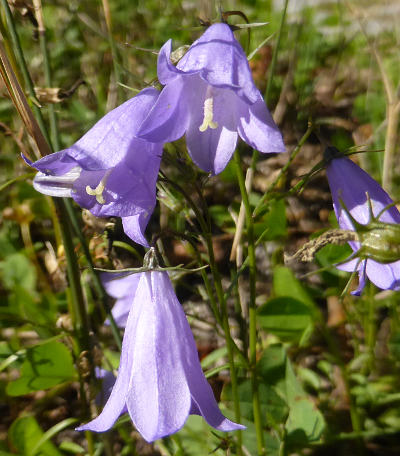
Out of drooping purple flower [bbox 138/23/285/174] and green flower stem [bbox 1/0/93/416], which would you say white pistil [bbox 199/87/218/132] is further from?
green flower stem [bbox 1/0/93/416]

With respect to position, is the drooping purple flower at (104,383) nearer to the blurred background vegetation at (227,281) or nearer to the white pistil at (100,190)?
the blurred background vegetation at (227,281)

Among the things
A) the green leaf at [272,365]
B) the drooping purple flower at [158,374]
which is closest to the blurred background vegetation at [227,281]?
the green leaf at [272,365]

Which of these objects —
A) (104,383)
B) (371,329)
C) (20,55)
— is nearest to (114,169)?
(20,55)

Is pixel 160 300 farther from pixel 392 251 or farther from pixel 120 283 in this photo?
pixel 120 283

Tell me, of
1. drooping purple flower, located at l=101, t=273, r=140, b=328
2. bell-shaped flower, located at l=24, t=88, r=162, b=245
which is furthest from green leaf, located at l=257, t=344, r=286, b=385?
bell-shaped flower, located at l=24, t=88, r=162, b=245

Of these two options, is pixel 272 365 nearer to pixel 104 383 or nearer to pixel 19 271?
pixel 104 383

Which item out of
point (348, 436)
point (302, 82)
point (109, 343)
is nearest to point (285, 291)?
point (348, 436)
